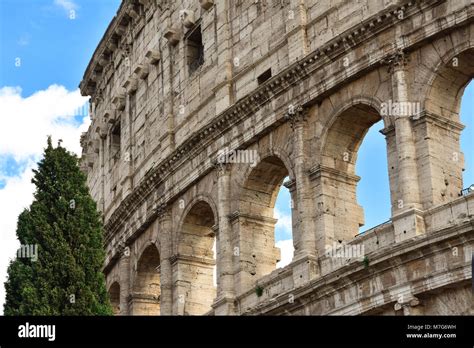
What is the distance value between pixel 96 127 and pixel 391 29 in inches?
741

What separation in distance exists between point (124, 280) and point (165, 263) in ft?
11.5

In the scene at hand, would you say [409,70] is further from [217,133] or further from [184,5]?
[184,5]

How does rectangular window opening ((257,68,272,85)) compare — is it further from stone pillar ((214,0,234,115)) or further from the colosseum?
stone pillar ((214,0,234,115))

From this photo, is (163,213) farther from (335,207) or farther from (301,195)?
(335,207)

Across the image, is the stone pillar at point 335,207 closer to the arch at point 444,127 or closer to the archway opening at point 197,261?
the arch at point 444,127

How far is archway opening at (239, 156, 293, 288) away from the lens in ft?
97.9

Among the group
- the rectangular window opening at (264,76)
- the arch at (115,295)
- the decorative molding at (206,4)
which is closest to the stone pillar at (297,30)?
the rectangular window opening at (264,76)

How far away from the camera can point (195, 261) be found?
33156 mm

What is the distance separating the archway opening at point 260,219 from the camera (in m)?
29.8

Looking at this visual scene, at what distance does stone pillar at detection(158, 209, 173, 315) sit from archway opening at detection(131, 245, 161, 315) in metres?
1.89

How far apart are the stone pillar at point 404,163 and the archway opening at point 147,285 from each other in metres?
11.6

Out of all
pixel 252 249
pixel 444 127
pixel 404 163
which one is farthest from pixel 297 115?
pixel 444 127

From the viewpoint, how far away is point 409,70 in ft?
87.1

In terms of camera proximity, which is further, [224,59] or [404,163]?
[224,59]
